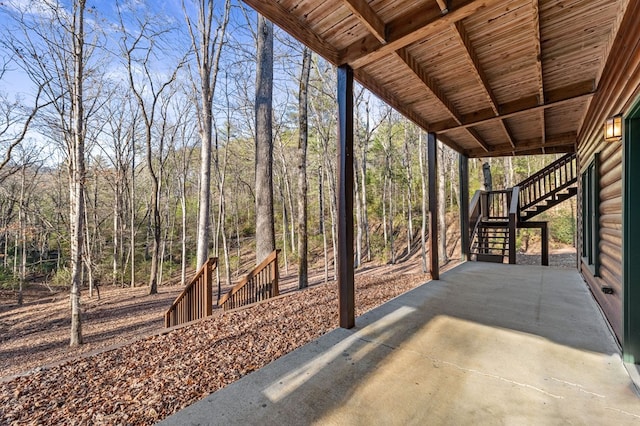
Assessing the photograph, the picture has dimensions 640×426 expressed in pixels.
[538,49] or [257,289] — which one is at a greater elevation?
[538,49]

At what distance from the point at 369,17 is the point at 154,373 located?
11.1 feet

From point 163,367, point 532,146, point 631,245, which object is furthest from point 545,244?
point 163,367

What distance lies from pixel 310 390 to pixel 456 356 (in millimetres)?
1313

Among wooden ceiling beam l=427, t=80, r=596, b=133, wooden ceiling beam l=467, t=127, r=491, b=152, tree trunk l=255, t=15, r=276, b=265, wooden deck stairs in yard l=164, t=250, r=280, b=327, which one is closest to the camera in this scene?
wooden ceiling beam l=427, t=80, r=596, b=133

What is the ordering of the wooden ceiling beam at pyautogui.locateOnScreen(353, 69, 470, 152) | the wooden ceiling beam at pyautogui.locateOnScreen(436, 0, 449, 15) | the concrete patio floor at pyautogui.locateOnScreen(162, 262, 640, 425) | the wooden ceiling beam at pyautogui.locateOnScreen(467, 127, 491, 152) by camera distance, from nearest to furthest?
the concrete patio floor at pyautogui.locateOnScreen(162, 262, 640, 425) → the wooden ceiling beam at pyautogui.locateOnScreen(436, 0, 449, 15) → the wooden ceiling beam at pyautogui.locateOnScreen(353, 69, 470, 152) → the wooden ceiling beam at pyautogui.locateOnScreen(467, 127, 491, 152)

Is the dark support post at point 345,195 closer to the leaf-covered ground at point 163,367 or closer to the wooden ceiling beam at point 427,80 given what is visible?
the leaf-covered ground at point 163,367

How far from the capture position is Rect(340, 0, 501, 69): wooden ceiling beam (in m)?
2.04

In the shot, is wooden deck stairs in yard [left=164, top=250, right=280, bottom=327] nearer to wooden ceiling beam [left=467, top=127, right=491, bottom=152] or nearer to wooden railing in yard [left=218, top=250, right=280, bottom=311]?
wooden railing in yard [left=218, top=250, right=280, bottom=311]

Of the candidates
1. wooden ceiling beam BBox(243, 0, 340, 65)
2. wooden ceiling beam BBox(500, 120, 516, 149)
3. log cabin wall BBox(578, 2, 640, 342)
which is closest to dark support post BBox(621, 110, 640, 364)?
log cabin wall BBox(578, 2, 640, 342)

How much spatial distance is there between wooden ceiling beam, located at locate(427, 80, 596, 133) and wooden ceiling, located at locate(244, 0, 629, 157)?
0.04 feet

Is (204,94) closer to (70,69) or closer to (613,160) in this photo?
(70,69)

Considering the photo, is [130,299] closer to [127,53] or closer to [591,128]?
[127,53]

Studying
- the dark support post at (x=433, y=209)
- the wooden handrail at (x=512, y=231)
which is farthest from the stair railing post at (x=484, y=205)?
the dark support post at (x=433, y=209)

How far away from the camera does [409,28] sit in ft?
7.47
